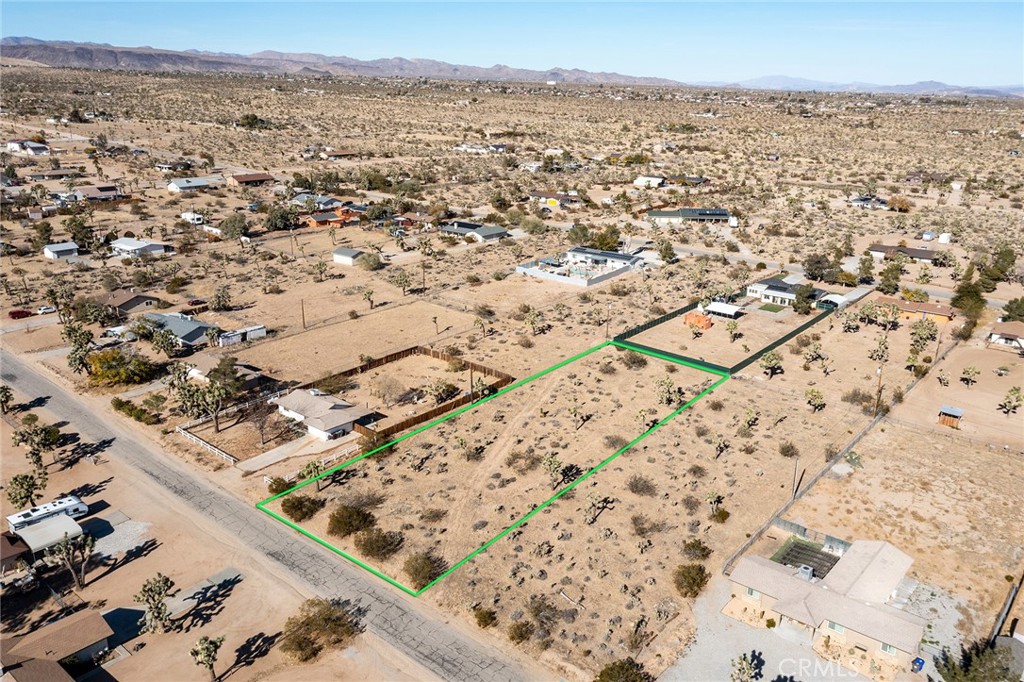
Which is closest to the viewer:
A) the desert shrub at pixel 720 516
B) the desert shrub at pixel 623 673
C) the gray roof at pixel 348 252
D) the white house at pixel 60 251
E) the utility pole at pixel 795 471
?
the desert shrub at pixel 623 673

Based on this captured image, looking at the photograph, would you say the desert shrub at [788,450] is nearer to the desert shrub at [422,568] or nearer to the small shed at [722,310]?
the desert shrub at [422,568]

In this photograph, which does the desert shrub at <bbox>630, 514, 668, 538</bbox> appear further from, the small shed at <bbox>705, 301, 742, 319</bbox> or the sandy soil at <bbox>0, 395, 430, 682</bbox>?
the small shed at <bbox>705, 301, 742, 319</bbox>

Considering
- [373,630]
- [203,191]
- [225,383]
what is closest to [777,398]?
[373,630]

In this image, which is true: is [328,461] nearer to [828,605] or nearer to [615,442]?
[615,442]

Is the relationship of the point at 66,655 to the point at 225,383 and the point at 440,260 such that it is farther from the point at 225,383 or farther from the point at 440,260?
the point at 440,260

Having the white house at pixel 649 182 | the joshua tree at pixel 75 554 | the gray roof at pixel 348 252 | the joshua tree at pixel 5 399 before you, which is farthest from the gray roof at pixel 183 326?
the white house at pixel 649 182

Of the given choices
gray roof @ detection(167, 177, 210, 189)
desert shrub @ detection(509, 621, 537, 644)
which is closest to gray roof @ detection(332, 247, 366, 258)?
gray roof @ detection(167, 177, 210, 189)

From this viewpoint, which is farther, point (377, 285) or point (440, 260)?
point (440, 260)
